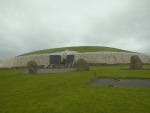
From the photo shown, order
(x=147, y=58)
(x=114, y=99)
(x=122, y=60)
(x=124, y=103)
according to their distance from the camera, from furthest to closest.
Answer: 1. (x=147, y=58)
2. (x=122, y=60)
3. (x=114, y=99)
4. (x=124, y=103)

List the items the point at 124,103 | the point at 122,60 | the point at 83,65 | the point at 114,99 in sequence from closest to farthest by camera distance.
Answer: the point at 124,103 < the point at 114,99 < the point at 83,65 < the point at 122,60

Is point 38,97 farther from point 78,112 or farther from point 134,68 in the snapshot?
point 134,68

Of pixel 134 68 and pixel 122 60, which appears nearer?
pixel 134 68

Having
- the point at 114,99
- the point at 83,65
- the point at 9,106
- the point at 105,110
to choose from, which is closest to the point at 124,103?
the point at 114,99

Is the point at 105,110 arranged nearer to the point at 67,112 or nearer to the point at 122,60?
the point at 67,112

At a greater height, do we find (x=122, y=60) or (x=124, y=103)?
(x=122, y=60)

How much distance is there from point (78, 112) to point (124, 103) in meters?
2.65

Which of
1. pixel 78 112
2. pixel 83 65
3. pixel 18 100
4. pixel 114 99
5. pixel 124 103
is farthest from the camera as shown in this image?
pixel 83 65

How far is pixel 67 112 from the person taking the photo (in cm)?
941

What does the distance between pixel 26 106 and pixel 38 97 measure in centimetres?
178

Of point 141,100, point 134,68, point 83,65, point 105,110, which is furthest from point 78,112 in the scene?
point 134,68

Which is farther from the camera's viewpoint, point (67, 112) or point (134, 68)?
point (134, 68)

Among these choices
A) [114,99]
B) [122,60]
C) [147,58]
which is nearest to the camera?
[114,99]

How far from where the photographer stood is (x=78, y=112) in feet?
30.8
